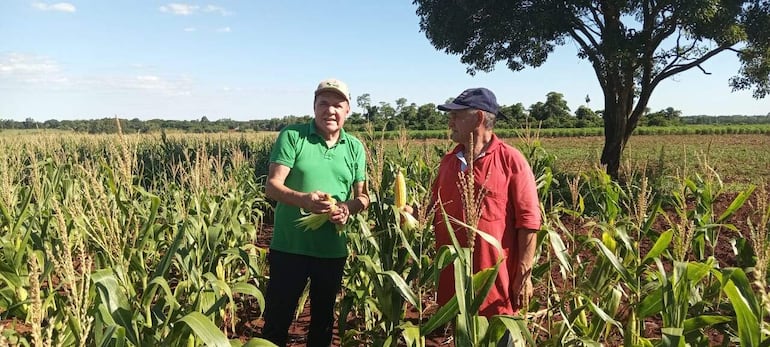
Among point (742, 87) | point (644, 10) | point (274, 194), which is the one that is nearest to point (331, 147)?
point (274, 194)

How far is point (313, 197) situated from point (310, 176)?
192mm

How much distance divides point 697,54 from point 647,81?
1.28 metres

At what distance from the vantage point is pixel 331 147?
2592 millimetres

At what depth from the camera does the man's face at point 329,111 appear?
8.18 feet

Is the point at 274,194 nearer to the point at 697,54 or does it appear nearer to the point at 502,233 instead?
the point at 502,233

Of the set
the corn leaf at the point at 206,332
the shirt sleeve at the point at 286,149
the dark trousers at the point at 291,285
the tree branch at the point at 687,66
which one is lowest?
the dark trousers at the point at 291,285

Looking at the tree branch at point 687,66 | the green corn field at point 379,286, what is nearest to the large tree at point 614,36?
the tree branch at point 687,66

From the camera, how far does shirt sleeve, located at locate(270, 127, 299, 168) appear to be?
2.44 metres

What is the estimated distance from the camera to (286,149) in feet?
8.01

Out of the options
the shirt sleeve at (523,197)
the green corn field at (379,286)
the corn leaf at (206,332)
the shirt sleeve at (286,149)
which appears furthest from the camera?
the shirt sleeve at (286,149)

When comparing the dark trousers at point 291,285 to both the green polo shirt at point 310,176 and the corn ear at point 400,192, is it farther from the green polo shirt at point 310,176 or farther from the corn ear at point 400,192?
the corn ear at point 400,192

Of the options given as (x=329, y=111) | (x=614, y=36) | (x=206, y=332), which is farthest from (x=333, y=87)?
(x=614, y=36)

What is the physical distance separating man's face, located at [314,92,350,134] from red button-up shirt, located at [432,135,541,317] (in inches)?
26.0

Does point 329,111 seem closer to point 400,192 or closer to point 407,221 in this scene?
point 400,192
